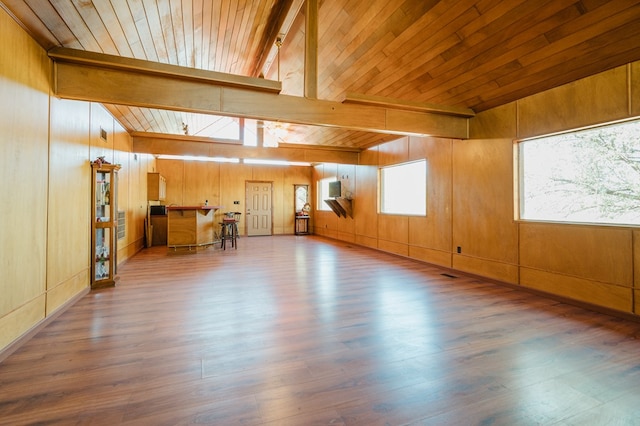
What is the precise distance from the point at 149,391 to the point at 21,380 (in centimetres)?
92

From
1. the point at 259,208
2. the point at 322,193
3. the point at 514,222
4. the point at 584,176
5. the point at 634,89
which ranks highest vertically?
the point at 634,89

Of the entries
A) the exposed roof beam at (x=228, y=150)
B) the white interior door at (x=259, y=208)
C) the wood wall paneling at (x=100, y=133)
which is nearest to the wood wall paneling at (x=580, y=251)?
the exposed roof beam at (x=228, y=150)

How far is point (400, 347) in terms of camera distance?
7.88ft

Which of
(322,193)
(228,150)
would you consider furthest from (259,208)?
(228,150)

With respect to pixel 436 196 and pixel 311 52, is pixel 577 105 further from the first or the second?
pixel 311 52

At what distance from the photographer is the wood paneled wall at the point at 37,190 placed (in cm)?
227

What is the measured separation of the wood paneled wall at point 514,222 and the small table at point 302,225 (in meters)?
5.10

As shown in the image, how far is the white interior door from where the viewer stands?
35.5 feet

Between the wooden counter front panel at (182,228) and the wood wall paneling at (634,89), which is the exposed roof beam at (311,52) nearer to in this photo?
the wood wall paneling at (634,89)

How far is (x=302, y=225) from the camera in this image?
11.5 meters

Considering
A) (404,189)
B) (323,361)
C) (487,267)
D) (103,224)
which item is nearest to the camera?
(323,361)

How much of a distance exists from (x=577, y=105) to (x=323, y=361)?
4085 mm

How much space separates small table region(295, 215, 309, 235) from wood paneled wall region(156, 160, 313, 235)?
0.85 ft

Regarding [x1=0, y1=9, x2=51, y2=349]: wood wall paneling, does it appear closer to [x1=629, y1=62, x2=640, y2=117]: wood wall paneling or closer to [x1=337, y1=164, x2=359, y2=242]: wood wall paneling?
[x1=629, y1=62, x2=640, y2=117]: wood wall paneling
